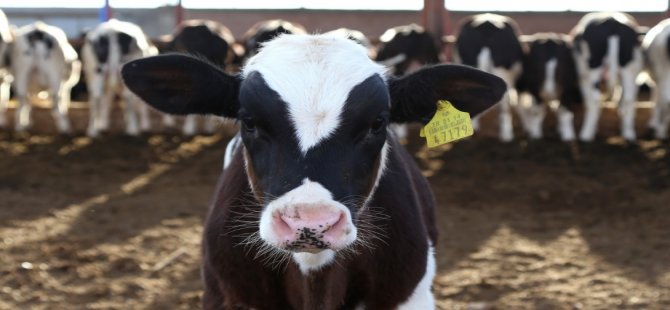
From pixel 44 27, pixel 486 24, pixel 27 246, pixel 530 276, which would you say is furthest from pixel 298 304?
pixel 44 27

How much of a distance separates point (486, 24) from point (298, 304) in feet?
26.5

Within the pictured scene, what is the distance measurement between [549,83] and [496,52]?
Result: 2.34 feet

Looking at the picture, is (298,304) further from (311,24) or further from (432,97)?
(311,24)

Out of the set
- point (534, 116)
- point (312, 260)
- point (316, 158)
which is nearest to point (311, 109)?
point (316, 158)

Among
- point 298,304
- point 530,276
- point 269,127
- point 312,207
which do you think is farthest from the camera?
point 530,276

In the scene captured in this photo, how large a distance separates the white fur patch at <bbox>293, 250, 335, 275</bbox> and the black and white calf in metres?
7.95

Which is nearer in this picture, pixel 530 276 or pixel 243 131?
pixel 243 131

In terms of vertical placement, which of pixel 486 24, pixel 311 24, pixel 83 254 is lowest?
pixel 311 24

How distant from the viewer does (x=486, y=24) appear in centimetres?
1091

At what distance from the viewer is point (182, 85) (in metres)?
3.44

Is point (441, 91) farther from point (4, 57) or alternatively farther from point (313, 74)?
point (4, 57)

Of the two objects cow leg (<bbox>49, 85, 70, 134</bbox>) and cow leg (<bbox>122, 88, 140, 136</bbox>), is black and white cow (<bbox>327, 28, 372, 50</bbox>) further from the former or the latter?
cow leg (<bbox>49, 85, 70, 134</bbox>)

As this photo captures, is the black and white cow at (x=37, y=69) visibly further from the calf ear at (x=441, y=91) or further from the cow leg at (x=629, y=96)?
the calf ear at (x=441, y=91)

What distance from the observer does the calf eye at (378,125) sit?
125 inches
